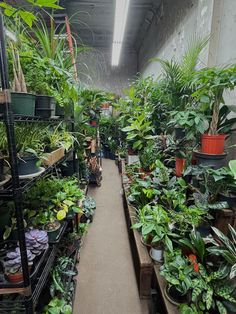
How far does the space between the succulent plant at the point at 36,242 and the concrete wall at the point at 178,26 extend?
2198 millimetres

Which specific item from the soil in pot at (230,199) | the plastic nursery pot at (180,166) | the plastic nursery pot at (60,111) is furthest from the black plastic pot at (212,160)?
the plastic nursery pot at (60,111)

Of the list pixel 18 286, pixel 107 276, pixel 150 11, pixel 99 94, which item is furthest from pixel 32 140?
pixel 150 11

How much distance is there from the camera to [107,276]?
1.99 metres

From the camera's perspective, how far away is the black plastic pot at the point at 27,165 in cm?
103

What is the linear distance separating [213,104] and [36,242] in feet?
5.22

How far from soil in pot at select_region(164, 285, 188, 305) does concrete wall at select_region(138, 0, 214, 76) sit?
2110 mm

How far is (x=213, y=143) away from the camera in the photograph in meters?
1.53

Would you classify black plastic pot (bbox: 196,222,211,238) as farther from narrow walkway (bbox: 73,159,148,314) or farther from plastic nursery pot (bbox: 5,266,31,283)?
plastic nursery pot (bbox: 5,266,31,283)

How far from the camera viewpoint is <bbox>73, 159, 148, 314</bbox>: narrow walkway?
1684mm

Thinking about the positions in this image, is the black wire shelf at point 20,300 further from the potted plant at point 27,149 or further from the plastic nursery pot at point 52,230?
the potted plant at point 27,149

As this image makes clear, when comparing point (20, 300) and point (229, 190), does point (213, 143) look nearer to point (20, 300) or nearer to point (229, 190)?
point (229, 190)

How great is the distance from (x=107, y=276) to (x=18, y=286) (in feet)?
4.19

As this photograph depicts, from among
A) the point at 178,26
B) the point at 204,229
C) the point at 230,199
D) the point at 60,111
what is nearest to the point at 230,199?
the point at 230,199

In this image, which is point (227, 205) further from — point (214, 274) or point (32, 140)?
point (32, 140)
